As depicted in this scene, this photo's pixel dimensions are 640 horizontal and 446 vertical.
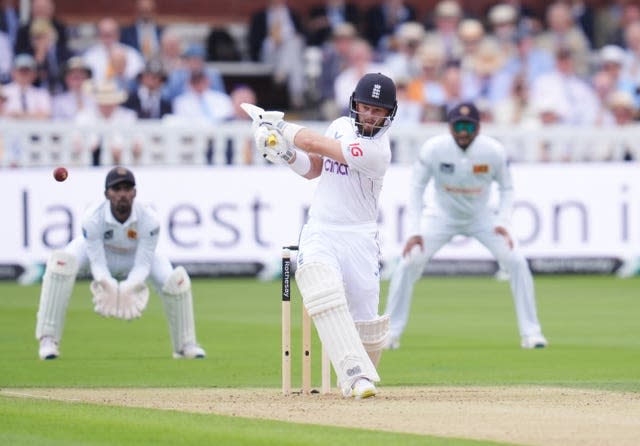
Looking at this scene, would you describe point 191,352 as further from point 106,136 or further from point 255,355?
point 106,136

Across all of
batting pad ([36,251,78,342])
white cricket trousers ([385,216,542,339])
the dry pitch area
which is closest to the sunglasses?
white cricket trousers ([385,216,542,339])

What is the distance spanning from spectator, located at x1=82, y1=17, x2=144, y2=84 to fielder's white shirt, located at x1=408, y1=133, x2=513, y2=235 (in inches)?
295

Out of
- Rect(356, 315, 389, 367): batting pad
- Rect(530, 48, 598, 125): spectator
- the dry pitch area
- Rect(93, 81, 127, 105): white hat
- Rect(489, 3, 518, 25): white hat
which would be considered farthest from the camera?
Rect(489, 3, 518, 25): white hat

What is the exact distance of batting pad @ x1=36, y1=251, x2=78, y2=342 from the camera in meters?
12.0

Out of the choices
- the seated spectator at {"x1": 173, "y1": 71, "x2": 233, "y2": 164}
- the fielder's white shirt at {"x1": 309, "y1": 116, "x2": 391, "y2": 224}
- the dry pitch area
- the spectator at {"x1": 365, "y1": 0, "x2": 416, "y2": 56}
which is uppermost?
the spectator at {"x1": 365, "y1": 0, "x2": 416, "y2": 56}

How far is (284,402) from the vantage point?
9.25 metres

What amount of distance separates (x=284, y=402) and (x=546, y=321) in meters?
6.21

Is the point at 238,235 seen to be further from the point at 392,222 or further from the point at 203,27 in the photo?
the point at 203,27

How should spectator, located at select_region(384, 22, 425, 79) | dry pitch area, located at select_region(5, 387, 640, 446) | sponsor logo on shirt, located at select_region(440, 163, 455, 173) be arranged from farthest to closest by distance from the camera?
spectator, located at select_region(384, 22, 425, 79)
sponsor logo on shirt, located at select_region(440, 163, 455, 173)
dry pitch area, located at select_region(5, 387, 640, 446)

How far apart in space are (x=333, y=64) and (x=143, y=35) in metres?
2.67

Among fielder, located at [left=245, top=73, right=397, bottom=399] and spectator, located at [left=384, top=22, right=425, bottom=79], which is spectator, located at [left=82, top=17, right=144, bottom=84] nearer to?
spectator, located at [left=384, top=22, right=425, bottom=79]

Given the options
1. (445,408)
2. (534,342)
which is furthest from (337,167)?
(534,342)

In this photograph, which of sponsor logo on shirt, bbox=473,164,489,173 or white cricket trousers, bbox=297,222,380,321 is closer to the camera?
white cricket trousers, bbox=297,222,380,321

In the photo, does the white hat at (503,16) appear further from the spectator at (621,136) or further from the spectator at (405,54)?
the spectator at (621,136)
